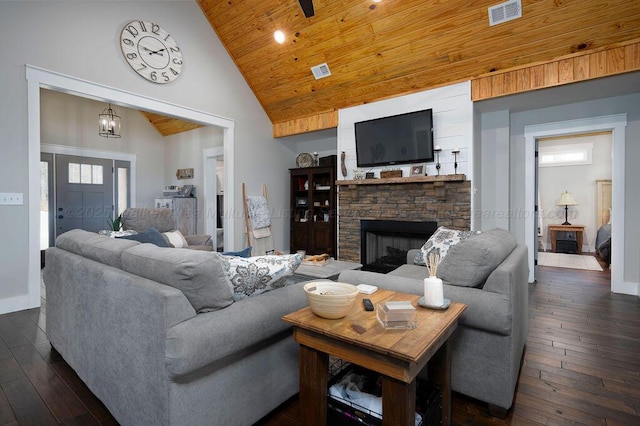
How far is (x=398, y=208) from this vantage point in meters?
4.26

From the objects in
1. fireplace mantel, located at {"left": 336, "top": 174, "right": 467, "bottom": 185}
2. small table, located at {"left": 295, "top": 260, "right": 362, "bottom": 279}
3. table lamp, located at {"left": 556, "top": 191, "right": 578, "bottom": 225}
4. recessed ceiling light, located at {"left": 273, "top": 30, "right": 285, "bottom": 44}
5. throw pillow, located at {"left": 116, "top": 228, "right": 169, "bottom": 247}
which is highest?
recessed ceiling light, located at {"left": 273, "top": 30, "right": 285, "bottom": 44}

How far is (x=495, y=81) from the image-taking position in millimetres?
3561

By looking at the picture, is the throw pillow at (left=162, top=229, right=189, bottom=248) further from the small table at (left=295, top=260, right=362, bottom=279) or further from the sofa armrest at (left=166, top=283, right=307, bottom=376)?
the sofa armrest at (left=166, top=283, right=307, bottom=376)

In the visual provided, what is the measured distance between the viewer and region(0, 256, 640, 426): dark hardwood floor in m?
1.57

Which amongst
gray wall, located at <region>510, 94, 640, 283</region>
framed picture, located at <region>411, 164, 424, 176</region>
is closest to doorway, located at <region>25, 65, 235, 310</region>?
framed picture, located at <region>411, 164, 424, 176</region>

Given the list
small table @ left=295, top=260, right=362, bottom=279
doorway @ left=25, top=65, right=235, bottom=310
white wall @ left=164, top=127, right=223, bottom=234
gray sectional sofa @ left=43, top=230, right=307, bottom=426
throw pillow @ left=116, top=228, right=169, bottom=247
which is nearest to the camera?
gray sectional sofa @ left=43, top=230, right=307, bottom=426

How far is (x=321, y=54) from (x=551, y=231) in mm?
6069

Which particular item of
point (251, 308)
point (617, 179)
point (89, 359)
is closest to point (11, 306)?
point (89, 359)

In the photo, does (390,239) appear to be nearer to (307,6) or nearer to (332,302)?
(307,6)

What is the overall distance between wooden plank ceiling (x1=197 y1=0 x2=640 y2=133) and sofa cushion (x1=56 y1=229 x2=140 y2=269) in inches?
132

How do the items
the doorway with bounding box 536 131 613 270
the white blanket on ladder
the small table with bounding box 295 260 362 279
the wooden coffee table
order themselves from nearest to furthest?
the wooden coffee table → the small table with bounding box 295 260 362 279 → the white blanket on ladder → the doorway with bounding box 536 131 613 270

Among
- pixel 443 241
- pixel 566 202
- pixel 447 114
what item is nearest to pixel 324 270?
pixel 443 241

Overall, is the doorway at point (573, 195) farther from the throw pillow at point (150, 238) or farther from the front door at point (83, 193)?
the front door at point (83, 193)

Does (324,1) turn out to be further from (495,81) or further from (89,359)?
(89,359)
